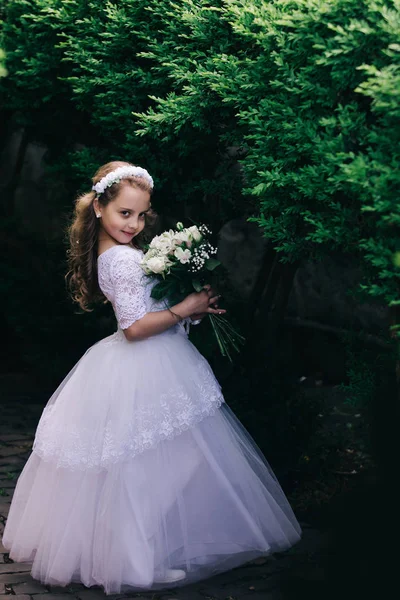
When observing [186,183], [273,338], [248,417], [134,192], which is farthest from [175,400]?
[273,338]

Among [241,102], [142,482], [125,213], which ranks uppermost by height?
[241,102]

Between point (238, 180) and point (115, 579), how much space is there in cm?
257

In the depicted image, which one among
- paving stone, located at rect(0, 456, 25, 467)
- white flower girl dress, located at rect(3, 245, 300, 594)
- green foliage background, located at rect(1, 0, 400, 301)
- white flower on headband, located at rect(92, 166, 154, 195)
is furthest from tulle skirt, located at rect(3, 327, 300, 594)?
paving stone, located at rect(0, 456, 25, 467)

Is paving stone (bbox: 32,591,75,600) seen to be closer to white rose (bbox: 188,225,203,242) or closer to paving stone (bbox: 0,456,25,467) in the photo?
white rose (bbox: 188,225,203,242)

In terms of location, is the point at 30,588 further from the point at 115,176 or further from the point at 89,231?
the point at 115,176

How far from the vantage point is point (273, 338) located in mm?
6273

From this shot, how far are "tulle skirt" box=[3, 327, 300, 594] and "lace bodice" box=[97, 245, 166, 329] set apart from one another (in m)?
0.21

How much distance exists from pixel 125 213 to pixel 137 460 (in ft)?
4.17

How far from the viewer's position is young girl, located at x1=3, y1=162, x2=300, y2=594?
397 centimetres

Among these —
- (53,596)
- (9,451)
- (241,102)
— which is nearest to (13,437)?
(9,451)

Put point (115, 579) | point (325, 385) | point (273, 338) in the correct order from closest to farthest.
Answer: point (115, 579) < point (273, 338) < point (325, 385)

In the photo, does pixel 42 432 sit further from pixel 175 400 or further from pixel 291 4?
pixel 291 4

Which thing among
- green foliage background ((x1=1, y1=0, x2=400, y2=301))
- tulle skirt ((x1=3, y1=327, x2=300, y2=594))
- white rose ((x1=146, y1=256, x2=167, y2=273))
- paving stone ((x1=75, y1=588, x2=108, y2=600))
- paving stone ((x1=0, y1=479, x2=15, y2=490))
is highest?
green foliage background ((x1=1, y1=0, x2=400, y2=301))

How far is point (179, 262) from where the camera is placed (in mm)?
4062
